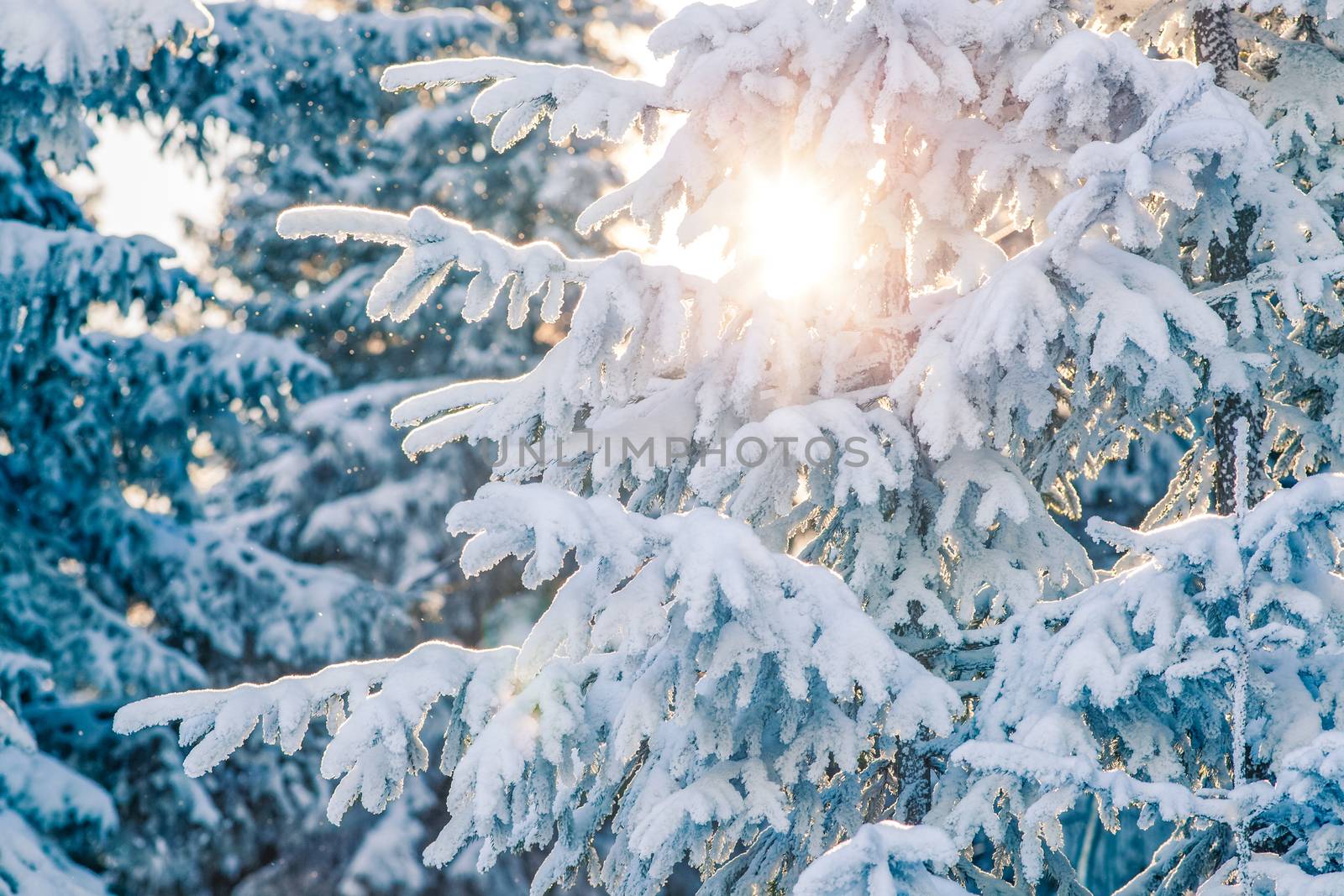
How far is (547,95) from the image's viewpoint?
12.2 ft

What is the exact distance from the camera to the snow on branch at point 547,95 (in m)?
3.57

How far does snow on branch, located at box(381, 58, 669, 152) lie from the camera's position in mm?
3572

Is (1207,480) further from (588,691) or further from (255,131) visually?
(255,131)

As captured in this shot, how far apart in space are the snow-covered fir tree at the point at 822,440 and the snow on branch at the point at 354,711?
0.01 metres

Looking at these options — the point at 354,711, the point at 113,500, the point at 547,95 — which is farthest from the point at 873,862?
the point at 113,500

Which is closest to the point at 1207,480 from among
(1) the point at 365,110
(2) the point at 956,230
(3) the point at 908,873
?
(2) the point at 956,230

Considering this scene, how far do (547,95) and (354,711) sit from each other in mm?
2094

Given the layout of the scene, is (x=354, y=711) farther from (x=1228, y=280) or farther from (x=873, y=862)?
(x=1228, y=280)

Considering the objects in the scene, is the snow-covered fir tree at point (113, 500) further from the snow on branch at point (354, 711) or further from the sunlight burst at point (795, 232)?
the sunlight burst at point (795, 232)

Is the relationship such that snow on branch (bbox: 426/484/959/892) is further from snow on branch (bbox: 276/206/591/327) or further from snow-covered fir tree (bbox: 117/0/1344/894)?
snow on branch (bbox: 276/206/591/327)

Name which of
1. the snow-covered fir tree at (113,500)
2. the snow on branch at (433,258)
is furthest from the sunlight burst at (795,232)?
the snow-covered fir tree at (113,500)

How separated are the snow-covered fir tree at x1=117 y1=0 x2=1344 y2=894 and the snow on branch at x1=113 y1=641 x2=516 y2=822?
1 centimetres

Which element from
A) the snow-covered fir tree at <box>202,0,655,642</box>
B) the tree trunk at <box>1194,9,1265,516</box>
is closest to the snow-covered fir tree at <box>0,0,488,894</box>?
the snow-covered fir tree at <box>202,0,655,642</box>

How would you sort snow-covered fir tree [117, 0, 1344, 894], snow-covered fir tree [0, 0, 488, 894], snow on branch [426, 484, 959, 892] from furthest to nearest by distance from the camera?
snow-covered fir tree [0, 0, 488, 894] → snow-covered fir tree [117, 0, 1344, 894] → snow on branch [426, 484, 959, 892]
